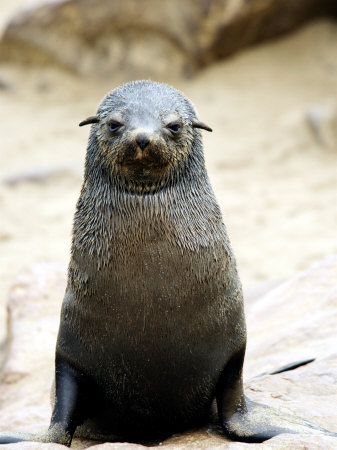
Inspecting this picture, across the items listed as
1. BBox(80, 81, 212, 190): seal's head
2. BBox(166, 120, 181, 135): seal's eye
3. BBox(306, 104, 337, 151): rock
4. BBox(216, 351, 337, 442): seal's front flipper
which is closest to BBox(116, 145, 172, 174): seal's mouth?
BBox(80, 81, 212, 190): seal's head

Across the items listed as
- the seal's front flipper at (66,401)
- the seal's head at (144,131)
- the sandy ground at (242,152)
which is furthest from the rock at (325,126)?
the seal's front flipper at (66,401)

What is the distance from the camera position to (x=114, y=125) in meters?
3.50

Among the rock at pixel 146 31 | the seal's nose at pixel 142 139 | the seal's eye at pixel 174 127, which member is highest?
the rock at pixel 146 31

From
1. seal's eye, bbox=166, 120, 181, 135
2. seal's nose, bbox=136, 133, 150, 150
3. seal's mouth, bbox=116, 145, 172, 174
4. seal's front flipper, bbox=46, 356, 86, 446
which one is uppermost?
seal's eye, bbox=166, 120, 181, 135

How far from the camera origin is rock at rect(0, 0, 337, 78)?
40.4 ft

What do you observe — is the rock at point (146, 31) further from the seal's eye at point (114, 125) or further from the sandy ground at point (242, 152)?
the seal's eye at point (114, 125)

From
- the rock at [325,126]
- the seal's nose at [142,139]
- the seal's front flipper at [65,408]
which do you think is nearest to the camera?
the seal's nose at [142,139]

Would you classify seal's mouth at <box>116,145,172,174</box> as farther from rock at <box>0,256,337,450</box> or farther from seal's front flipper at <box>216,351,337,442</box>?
rock at <box>0,256,337,450</box>

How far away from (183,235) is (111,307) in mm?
414

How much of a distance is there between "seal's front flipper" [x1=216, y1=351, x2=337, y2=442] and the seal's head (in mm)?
882

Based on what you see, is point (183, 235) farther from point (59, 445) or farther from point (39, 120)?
point (39, 120)

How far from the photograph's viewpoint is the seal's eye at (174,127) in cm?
347

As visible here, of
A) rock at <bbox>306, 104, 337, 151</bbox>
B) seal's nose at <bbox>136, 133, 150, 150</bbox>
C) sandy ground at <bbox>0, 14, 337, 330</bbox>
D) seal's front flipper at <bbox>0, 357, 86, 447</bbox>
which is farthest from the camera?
rock at <bbox>306, 104, 337, 151</bbox>

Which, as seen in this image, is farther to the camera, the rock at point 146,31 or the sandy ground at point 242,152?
the rock at point 146,31
